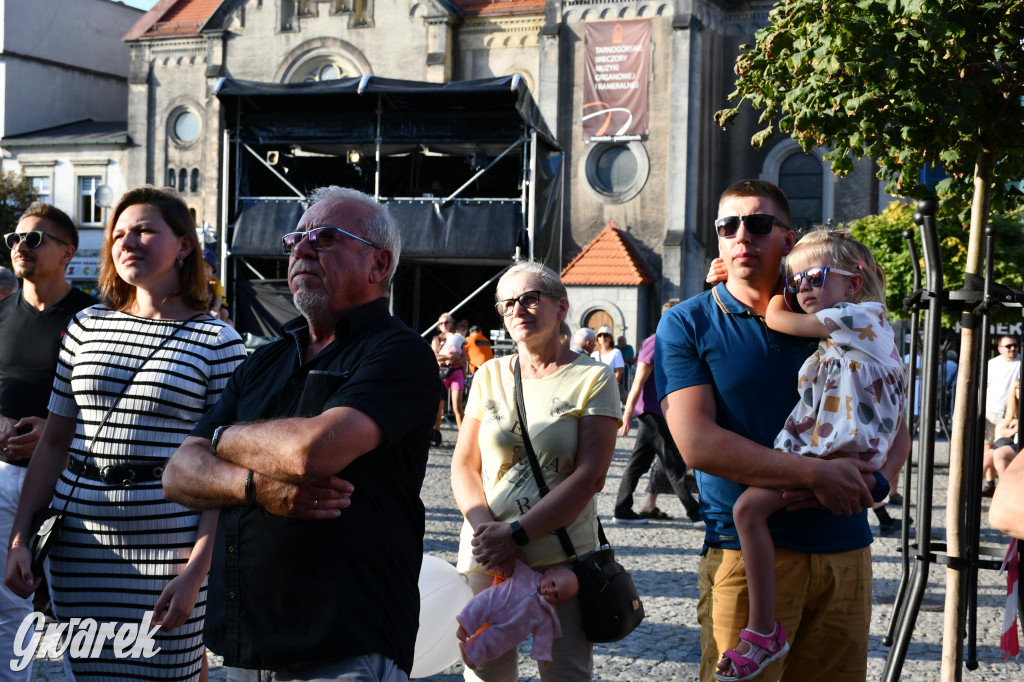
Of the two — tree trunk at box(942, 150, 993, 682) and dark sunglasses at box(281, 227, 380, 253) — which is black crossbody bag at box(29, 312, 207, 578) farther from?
tree trunk at box(942, 150, 993, 682)

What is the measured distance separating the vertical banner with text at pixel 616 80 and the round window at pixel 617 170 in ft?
1.40

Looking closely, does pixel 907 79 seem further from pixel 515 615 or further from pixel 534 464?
pixel 515 615

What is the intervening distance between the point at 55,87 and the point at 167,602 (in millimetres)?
46917

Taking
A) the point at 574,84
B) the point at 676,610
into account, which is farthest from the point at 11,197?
the point at 676,610

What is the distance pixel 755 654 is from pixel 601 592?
32.0 inches

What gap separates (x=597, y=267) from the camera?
31.1 metres

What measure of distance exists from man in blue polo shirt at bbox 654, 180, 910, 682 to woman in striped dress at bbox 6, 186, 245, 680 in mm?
1485

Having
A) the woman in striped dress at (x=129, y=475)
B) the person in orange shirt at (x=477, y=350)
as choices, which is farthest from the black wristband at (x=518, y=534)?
the person in orange shirt at (x=477, y=350)

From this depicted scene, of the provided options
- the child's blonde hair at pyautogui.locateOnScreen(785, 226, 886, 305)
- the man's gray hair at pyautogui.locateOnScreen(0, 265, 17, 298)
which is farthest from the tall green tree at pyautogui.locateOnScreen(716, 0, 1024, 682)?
the man's gray hair at pyautogui.locateOnScreen(0, 265, 17, 298)

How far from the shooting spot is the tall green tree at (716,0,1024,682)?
170 inches

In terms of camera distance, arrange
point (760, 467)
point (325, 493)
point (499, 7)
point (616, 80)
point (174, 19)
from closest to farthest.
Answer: point (325, 493) < point (760, 467) < point (616, 80) < point (499, 7) < point (174, 19)

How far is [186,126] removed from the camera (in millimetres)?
37500

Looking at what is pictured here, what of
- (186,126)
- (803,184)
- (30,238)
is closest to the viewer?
(30,238)

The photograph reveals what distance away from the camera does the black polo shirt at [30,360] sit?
424 centimetres
